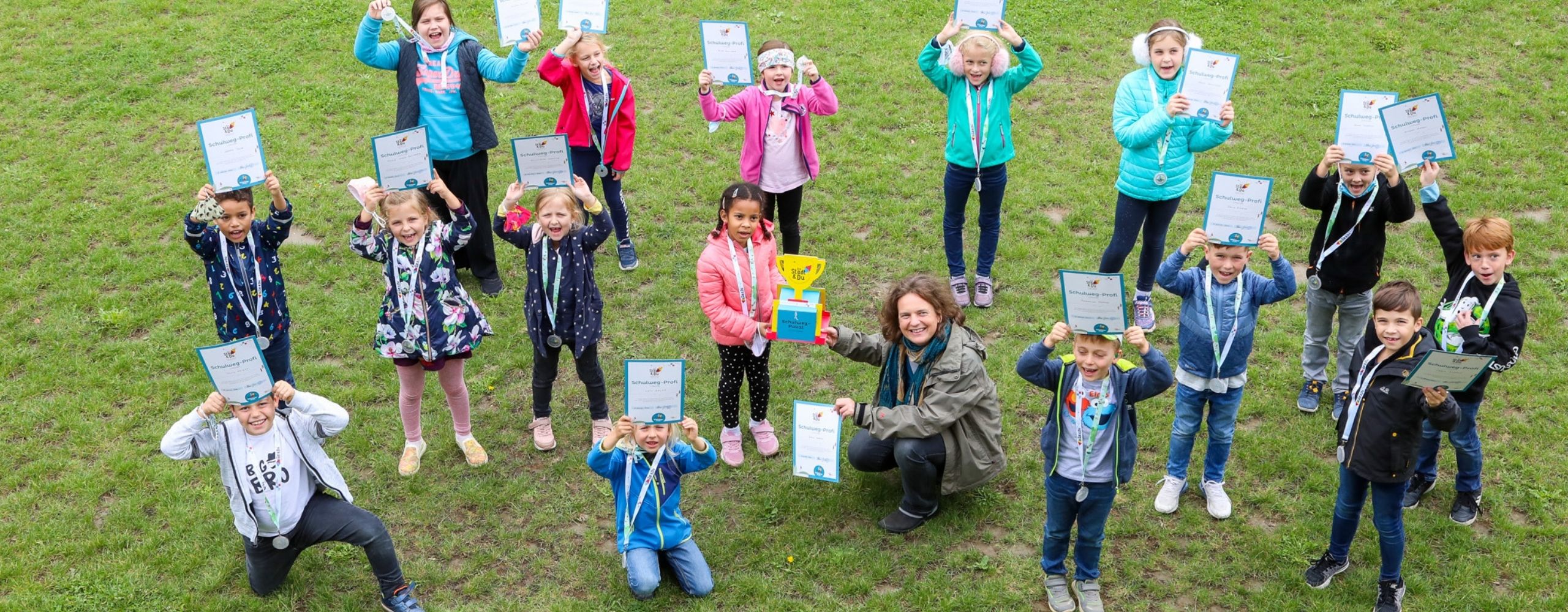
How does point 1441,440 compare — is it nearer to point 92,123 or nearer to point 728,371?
point 728,371

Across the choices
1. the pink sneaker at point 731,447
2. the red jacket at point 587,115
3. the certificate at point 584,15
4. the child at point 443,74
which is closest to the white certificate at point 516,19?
the child at point 443,74

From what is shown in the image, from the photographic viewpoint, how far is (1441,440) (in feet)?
23.1

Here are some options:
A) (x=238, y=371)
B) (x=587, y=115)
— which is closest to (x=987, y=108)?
(x=587, y=115)

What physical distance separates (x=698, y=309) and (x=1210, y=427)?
3.66 m

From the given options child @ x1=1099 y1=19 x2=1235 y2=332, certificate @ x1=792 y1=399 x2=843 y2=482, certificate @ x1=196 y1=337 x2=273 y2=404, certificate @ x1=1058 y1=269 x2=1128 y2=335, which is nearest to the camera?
certificate @ x1=1058 y1=269 x2=1128 y2=335

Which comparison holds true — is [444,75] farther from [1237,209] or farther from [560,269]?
[1237,209]

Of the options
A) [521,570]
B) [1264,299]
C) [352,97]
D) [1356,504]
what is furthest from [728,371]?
[352,97]

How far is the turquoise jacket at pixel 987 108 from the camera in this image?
7.84 meters

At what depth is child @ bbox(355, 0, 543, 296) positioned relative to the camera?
7934mm

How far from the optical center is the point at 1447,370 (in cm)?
517

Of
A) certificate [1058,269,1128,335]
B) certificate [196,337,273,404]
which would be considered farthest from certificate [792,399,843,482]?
certificate [196,337,273,404]

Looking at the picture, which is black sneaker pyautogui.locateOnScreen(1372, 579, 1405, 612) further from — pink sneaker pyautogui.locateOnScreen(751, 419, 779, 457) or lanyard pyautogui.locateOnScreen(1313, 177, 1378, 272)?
pink sneaker pyautogui.locateOnScreen(751, 419, 779, 457)

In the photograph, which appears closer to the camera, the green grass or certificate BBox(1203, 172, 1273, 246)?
certificate BBox(1203, 172, 1273, 246)

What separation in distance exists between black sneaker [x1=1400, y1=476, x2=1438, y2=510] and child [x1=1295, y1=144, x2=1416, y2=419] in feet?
2.02
